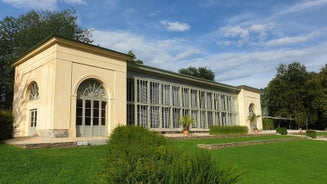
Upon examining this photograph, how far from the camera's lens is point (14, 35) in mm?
24750

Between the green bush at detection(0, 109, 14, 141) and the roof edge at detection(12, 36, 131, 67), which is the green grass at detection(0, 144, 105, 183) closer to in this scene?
the green bush at detection(0, 109, 14, 141)

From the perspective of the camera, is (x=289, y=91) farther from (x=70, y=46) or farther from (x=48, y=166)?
(x=48, y=166)

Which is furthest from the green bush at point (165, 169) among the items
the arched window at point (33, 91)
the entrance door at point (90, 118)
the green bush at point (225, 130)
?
the green bush at point (225, 130)

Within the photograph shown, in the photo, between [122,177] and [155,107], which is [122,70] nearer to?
A: [155,107]

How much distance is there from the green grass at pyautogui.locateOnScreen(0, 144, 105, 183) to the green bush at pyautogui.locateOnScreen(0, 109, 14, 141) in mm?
3980

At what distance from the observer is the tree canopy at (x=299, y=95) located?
143 feet

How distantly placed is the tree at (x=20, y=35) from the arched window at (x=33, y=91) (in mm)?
7905

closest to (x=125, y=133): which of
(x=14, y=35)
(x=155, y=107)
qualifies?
Answer: (x=155, y=107)

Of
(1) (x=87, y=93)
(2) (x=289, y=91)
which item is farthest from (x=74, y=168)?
(2) (x=289, y=91)

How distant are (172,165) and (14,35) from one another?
26.5m

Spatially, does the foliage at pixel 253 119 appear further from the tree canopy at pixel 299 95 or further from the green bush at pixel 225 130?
the tree canopy at pixel 299 95

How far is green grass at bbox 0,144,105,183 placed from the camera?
6.34m

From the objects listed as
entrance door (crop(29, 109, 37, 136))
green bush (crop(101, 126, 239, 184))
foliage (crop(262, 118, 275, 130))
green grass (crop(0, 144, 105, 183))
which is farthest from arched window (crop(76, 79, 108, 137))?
foliage (crop(262, 118, 275, 130))

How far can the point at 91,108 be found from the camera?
48.9 ft
